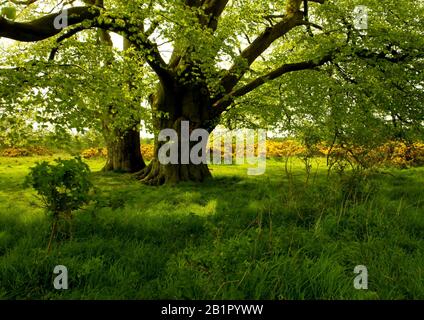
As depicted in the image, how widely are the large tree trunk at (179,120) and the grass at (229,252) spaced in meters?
5.98

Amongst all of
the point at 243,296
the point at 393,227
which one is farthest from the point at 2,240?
the point at 393,227

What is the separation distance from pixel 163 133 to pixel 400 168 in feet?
39.8

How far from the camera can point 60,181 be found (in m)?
5.45

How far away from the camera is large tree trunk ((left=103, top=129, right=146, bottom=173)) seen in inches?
774

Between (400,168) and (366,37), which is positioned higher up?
(366,37)

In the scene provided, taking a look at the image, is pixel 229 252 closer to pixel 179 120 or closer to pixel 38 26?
pixel 38 26

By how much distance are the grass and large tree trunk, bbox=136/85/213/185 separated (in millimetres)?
5978

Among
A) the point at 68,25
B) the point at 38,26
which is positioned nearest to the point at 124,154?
the point at 68,25

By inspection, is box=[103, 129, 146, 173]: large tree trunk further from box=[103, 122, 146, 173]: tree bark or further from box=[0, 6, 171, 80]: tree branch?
box=[0, 6, 171, 80]: tree branch

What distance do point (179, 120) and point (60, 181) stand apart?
10.1m

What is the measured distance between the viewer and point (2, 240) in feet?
20.5

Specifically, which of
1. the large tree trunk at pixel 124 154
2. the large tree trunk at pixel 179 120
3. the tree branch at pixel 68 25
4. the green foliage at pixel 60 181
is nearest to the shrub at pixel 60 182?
the green foliage at pixel 60 181

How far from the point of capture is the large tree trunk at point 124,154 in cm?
1966
